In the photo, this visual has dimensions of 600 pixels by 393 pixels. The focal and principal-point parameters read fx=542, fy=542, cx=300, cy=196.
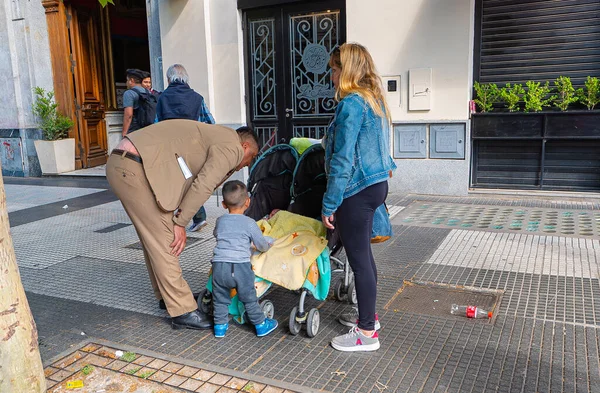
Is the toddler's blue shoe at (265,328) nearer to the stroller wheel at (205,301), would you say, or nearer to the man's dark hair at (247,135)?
the stroller wheel at (205,301)

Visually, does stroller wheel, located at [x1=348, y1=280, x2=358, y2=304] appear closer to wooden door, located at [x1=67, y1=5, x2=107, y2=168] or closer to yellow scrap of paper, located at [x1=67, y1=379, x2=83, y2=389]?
yellow scrap of paper, located at [x1=67, y1=379, x2=83, y2=389]

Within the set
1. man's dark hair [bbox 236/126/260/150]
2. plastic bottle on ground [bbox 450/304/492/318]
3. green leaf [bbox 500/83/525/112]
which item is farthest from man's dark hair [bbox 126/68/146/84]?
green leaf [bbox 500/83/525/112]

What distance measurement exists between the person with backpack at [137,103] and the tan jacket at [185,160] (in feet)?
9.92

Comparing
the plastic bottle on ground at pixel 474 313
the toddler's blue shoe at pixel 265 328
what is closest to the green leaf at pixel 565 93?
the plastic bottle on ground at pixel 474 313

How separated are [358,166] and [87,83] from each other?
34.3 feet

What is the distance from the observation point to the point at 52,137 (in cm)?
1147

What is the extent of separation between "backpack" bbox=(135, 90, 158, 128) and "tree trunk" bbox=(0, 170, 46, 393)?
394cm

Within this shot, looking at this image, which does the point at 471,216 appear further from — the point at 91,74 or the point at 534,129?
the point at 91,74

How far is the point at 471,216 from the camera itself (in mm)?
6750

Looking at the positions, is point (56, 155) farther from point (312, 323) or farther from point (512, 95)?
point (312, 323)

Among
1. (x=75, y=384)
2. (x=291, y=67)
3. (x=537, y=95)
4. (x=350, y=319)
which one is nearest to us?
(x=75, y=384)

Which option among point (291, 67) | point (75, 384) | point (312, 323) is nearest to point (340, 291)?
point (312, 323)

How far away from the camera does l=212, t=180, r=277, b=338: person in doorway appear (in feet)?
11.1

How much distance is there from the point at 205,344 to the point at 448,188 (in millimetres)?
5414
